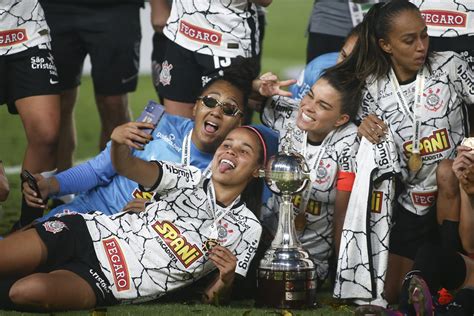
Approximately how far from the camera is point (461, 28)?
6.32 meters

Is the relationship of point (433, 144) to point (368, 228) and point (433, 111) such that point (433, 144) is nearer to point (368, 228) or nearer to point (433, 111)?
point (433, 111)

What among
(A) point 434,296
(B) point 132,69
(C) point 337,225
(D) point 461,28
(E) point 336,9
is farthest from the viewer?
(B) point 132,69

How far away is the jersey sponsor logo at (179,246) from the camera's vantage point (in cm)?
548

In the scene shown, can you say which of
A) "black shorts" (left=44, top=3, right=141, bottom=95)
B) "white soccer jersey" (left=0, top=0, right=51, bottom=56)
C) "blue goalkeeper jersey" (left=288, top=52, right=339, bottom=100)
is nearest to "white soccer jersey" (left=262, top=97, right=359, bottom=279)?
"blue goalkeeper jersey" (left=288, top=52, right=339, bottom=100)

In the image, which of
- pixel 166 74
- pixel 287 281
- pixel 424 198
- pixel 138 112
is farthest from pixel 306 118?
pixel 138 112

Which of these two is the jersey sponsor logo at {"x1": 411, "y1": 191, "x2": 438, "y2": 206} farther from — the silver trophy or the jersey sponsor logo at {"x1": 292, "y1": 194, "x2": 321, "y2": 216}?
the silver trophy

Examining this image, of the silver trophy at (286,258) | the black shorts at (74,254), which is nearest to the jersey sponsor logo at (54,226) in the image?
the black shorts at (74,254)

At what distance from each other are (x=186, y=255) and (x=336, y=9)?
246cm

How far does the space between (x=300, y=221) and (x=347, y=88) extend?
67cm

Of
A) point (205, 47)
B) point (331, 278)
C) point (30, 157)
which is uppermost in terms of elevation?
point (205, 47)

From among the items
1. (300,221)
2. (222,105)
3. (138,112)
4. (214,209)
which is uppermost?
(222,105)

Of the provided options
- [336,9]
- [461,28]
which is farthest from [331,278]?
[336,9]

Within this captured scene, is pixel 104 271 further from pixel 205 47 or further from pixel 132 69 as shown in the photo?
pixel 132 69

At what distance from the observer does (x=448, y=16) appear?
6328 mm
